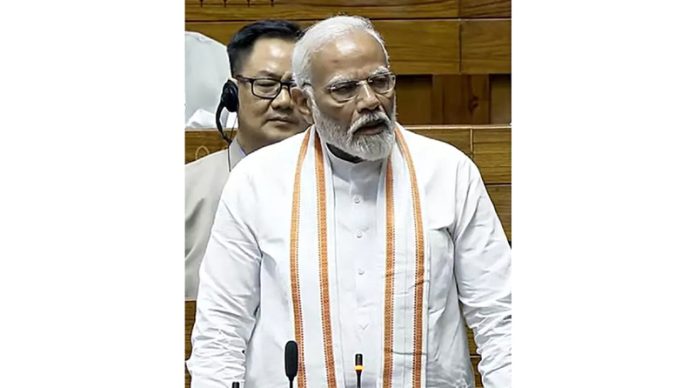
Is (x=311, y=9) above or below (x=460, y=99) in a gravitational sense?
above

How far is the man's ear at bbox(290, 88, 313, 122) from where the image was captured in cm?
226

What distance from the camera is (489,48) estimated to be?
7.66ft

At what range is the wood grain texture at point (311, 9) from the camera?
2.29 metres

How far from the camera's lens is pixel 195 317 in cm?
229

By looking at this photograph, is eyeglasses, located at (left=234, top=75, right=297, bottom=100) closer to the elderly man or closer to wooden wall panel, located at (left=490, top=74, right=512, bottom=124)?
the elderly man

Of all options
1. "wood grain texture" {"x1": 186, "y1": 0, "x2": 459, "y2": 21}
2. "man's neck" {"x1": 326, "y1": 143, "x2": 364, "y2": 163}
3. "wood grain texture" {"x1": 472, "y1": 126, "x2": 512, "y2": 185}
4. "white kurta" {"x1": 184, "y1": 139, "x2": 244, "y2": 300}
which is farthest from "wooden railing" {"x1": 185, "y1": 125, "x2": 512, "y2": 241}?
"white kurta" {"x1": 184, "y1": 139, "x2": 244, "y2": 300}

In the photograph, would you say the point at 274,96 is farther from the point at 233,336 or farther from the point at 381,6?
the point at 233,336

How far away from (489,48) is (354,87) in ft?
0.94

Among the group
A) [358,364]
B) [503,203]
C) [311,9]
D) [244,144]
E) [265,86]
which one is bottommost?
[358,364]

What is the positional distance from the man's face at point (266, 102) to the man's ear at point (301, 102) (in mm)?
21

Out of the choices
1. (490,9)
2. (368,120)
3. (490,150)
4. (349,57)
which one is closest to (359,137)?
(368,120)

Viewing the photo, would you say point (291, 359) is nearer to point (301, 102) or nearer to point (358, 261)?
point (358, 261)
